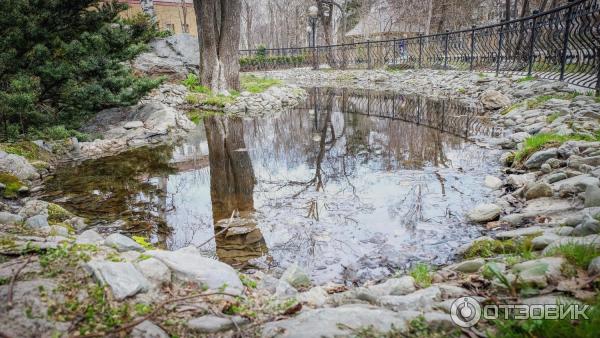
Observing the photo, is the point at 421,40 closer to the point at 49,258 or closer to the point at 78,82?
the point at 78,82

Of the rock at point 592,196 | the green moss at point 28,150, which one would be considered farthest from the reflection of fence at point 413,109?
the green moss at point 28,150

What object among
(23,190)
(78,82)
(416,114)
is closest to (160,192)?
(23,190)

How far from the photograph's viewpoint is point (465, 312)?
159cm

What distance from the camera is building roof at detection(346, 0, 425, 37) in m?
33.4

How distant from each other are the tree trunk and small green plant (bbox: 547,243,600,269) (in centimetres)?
1091

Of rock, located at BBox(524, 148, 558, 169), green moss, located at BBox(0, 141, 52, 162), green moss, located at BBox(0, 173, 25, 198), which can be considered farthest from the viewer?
green moss, located at BBox(0, 141, 52, 162)

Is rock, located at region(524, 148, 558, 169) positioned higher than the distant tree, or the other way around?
the distant tree

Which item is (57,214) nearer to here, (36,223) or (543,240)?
(36,223)

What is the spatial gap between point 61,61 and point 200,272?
556cm

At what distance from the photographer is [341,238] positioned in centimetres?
306

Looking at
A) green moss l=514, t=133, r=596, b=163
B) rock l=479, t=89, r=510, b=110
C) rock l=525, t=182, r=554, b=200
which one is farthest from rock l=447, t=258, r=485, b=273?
rock l=479, t=89, r=510, b=110

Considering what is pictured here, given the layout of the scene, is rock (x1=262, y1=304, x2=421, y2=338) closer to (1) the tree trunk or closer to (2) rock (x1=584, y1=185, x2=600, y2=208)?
(2) rock (x1=584, y1=185, x2=600, y2=208)

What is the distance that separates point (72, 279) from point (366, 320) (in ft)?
4.28

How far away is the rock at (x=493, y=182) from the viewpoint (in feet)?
12.5
